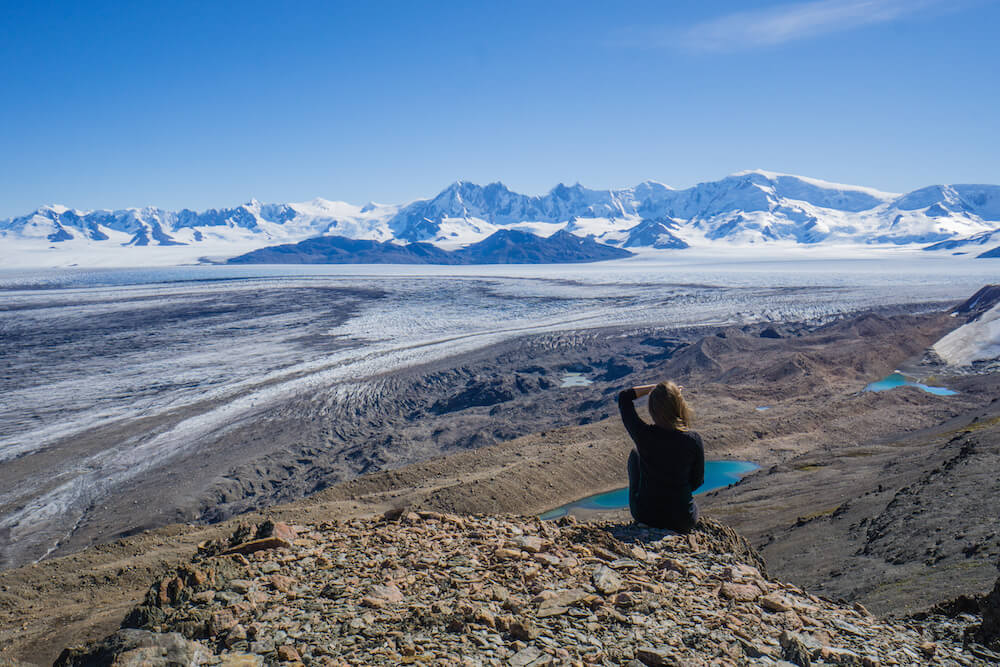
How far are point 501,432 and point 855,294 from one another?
2814 inches

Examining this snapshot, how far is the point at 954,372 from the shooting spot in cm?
3878

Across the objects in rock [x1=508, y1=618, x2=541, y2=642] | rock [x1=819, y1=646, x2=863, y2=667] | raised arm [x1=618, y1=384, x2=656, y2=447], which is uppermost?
raised arm [x1=618, y1=384, x2=656, y2=447]

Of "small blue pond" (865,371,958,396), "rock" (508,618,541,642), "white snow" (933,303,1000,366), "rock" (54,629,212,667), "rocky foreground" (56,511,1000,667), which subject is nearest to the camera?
"rock" (54,629,212,667)

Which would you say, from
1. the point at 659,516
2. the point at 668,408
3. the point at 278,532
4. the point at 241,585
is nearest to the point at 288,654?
the point at 241,585

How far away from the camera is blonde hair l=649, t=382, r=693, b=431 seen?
5.43 m

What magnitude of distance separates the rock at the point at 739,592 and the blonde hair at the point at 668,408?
122cm

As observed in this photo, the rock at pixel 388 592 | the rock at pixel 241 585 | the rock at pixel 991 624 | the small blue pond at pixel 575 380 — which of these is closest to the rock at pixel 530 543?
the rock at pixel 388 592

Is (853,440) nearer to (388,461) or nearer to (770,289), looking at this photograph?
(388,461)

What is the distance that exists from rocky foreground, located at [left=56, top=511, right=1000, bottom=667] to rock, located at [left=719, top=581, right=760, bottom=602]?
13mm

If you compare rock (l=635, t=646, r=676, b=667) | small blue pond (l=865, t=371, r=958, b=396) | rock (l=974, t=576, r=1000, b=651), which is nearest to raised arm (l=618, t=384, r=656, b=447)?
rock (l=635, t=646, r=676, b=667)

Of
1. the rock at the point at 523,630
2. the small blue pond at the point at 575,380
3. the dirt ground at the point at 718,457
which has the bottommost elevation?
the small blue pond at the point at 575,380

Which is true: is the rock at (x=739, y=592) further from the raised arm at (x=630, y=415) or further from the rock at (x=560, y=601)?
the raised arm at (x=630, y=415)

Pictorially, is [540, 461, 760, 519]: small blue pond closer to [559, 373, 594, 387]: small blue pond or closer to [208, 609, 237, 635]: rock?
[208, 609, 237, 635]: rock

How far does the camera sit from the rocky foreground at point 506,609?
4.21 meters
